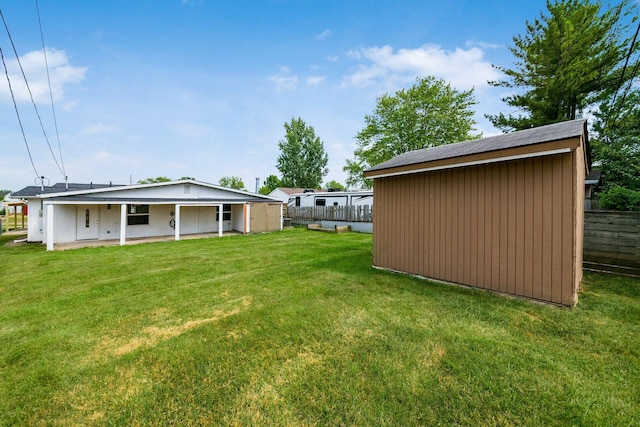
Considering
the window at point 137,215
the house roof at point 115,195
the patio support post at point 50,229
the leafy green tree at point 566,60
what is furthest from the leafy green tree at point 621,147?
the patio support post at point 50,229

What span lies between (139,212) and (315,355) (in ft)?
44.1

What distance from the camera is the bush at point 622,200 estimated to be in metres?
5.86

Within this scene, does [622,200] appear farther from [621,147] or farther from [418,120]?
[418,120]

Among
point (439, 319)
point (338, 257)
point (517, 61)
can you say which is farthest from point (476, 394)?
point (517, 61)

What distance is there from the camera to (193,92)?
1538 cm

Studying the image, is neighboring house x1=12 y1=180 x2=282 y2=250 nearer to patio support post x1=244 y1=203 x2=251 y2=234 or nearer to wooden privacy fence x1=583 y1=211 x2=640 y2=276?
patio support post x1=244 y1=203 x2=251 y2=234

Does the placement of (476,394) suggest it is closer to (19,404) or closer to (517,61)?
(19,404)

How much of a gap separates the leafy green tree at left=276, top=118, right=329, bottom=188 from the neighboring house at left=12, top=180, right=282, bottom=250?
20957 mm

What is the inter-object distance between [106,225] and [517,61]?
22158 mm

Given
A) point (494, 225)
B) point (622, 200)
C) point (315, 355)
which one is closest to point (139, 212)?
point (315, 355)

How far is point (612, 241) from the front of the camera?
561 centimetres

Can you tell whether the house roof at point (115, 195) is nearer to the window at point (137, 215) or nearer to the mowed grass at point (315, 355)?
the window at point (137, 215)

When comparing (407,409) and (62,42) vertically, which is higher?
(62,42)

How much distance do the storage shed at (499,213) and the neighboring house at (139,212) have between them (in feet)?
34.2
